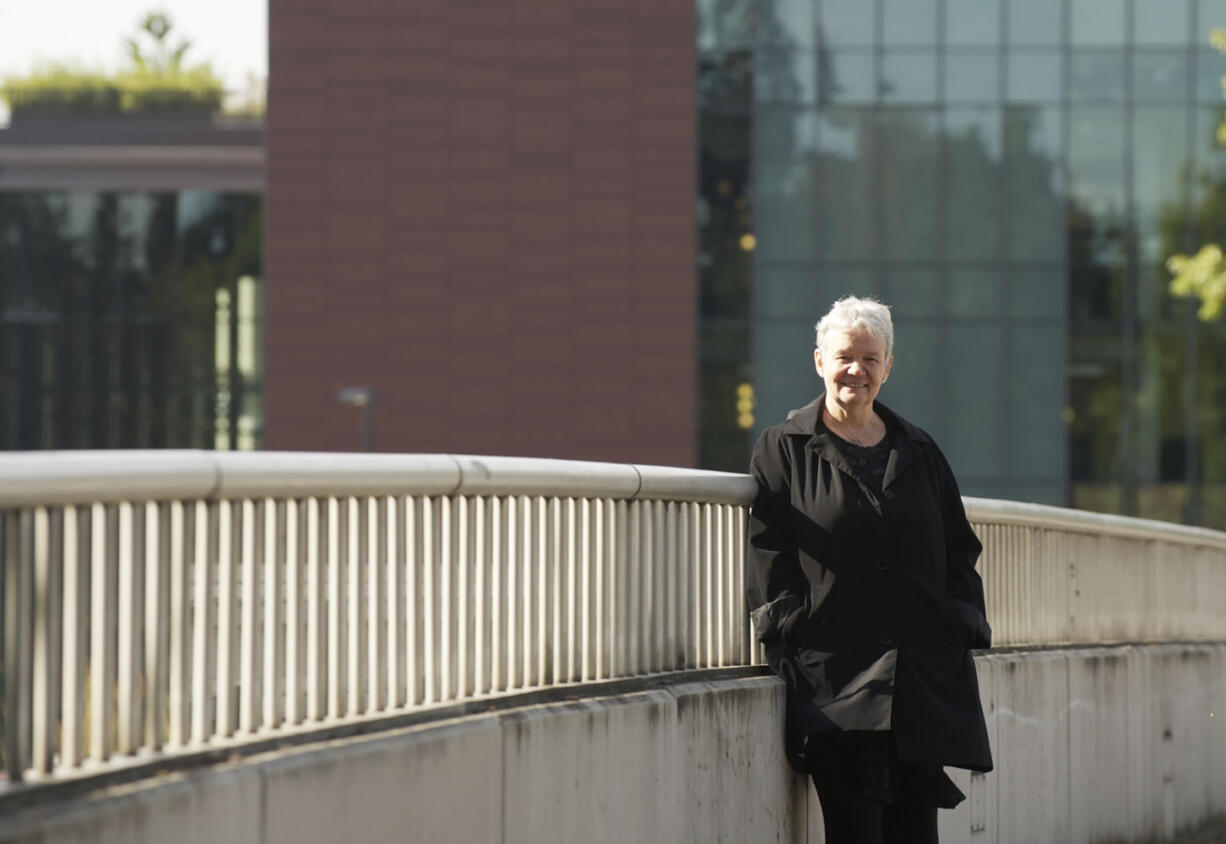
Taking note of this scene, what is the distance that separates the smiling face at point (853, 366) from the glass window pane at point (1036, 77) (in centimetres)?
3115

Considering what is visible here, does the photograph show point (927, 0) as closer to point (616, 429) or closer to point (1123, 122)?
point (1123, 122)

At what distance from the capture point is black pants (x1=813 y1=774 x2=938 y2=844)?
5305mm

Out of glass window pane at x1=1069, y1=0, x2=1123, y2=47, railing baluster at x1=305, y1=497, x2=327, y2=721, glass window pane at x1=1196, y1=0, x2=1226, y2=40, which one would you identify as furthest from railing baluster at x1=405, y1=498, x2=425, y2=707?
glass window pane at x1=1196, y1=0, x2=1226, y2=40

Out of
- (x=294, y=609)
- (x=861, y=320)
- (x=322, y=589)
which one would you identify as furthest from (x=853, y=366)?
(x=294, y=609)

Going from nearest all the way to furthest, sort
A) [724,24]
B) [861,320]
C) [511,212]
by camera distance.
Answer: [861,320] < [724,24] < [511,212]

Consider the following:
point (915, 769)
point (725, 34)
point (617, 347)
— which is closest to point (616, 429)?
point (617, 347)

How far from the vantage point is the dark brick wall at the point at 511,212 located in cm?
3641

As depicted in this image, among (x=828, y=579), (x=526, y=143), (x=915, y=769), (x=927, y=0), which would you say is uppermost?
(x=927, y=0)

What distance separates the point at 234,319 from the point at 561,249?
701 cm

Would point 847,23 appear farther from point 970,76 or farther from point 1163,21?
point 1163,21

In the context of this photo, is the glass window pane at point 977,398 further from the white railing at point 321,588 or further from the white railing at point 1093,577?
the white railing at point 321,588

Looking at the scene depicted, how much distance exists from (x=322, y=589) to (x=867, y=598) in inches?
61.6

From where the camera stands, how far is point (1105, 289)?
3559cm

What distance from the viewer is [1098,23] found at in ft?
116
